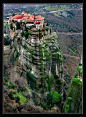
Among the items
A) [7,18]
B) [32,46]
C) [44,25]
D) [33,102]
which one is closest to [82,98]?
[33,102]

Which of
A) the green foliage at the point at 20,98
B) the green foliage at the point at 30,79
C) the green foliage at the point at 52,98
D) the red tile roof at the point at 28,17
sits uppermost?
the red tile roof at the point at 28,17

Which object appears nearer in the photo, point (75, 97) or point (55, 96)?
point (75, 97)

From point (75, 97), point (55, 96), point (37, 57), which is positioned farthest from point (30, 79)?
point (75, 97)

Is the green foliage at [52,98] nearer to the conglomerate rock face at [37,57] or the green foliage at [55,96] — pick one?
the green foliage at [55,96]

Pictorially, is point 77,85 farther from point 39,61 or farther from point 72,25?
point 72,25

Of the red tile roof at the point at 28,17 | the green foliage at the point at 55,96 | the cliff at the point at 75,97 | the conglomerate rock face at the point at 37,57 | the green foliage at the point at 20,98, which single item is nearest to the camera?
the cliff at the point at 75,97

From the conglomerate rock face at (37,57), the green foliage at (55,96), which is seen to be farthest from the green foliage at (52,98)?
the conglomerate rock face at (37,57)

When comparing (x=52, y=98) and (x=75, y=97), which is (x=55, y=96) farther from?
(x=75, y=97)

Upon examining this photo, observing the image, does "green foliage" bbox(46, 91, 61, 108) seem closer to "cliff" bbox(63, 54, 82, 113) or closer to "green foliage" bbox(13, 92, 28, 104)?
"cliff" bbox(63, 54, 82, 113)

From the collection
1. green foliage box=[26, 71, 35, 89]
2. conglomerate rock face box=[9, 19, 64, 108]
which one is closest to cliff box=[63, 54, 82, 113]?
→ conglomerate rock face box=[9, 19, 64, 108]
